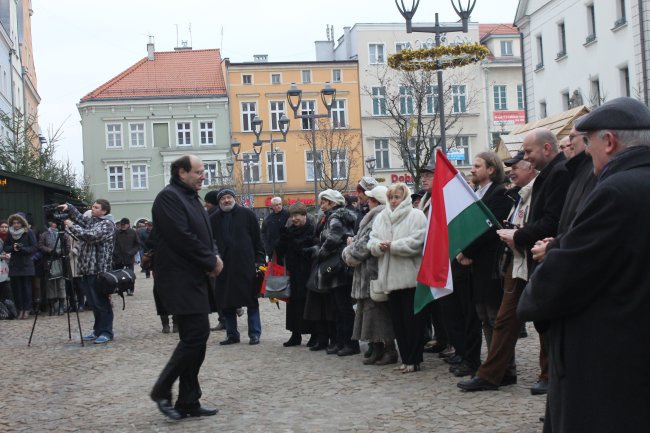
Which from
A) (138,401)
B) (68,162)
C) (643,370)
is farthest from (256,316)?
(68,162)

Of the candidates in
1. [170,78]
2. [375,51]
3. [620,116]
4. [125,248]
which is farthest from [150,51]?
[620,116]

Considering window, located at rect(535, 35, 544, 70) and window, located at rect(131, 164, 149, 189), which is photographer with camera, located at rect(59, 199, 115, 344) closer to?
window, located at rect(535, 35, 544, 70)

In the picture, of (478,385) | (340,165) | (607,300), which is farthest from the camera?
(340,165)

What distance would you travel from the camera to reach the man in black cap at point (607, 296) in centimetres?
354

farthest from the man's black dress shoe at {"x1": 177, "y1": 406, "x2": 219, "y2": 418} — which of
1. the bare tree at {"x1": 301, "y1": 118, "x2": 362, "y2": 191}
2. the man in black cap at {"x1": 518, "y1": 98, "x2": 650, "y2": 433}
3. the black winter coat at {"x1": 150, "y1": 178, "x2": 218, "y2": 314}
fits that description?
the bare tree at {"x1": 301, "y1": 118, "x2": 362, "y2": 191}

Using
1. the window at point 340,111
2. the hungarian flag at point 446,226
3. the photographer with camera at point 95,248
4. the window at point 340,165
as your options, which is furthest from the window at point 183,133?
the hungarian flag at point 446,226

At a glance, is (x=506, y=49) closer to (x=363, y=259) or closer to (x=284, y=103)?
(x=284, y=103)

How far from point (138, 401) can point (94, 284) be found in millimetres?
5001

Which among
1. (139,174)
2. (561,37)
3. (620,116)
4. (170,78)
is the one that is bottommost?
(620,116)

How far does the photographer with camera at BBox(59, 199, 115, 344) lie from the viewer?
43.2 ft

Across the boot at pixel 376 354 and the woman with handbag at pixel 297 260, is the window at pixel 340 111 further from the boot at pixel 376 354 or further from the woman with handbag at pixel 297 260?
the boot at pixel 376 354

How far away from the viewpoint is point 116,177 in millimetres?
70250

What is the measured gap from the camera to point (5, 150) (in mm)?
30844

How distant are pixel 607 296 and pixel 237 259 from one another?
9465mm
